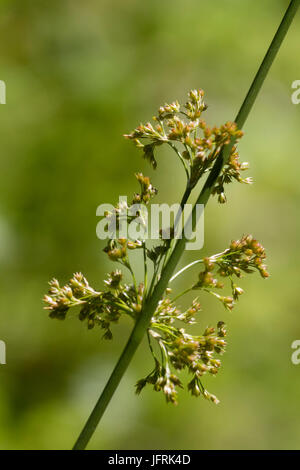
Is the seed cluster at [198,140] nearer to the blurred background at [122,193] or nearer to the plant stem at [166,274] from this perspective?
the plant stem at [166,274]

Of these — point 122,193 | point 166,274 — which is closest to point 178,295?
point 166,274

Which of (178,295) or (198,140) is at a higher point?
(198,140)

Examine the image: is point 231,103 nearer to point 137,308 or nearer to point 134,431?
point 134,431

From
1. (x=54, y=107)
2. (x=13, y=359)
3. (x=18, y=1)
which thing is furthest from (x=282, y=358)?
(x=18, y=1)

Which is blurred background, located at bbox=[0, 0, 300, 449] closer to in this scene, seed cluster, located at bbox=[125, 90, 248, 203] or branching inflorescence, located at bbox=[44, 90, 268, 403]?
branching inflorescence, located at bbox=[44, 90, 268, 403]

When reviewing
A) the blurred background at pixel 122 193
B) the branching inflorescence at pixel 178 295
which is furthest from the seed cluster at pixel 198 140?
the blurred background at pixel 122 193

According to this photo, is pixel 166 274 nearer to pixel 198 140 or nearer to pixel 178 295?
pixel 178 295
